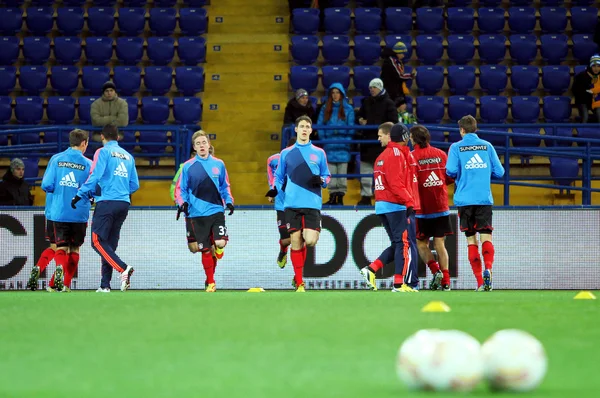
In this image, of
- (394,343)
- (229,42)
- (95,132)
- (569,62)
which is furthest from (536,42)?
(394,343)

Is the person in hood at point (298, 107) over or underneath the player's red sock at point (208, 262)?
over

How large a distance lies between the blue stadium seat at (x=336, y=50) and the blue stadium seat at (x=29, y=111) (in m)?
5.76

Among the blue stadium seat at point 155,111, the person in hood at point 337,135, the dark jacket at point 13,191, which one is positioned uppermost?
the blue stadium seat at point 155,111

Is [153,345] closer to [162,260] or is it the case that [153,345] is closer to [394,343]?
[394,343]

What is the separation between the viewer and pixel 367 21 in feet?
73.9

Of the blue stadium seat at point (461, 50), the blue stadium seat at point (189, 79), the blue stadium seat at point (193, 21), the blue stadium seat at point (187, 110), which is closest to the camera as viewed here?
the blue stadium seat at point (187, 110)

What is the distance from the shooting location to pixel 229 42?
23.0 meters

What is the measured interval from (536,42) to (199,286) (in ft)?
31.7

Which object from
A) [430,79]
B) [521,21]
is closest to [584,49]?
[521,21]

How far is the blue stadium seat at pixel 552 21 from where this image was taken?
74.3ft

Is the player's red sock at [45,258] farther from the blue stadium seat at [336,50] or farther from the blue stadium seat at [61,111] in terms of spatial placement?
the blue stadium seat at [336,50]

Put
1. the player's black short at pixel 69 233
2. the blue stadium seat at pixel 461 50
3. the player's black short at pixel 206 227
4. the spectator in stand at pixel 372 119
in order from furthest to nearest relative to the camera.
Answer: the blue stadium seat at pixel 461 50
the spectator in stand at pixel 372 119
the player's black short at pixel 69 233
the player's black short at pixel 206 227

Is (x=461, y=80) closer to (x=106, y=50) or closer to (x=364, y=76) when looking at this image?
(x=364, y=76)

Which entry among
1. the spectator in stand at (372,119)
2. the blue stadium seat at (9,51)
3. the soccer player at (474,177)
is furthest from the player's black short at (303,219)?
the blue stadium seat at (9,51)
